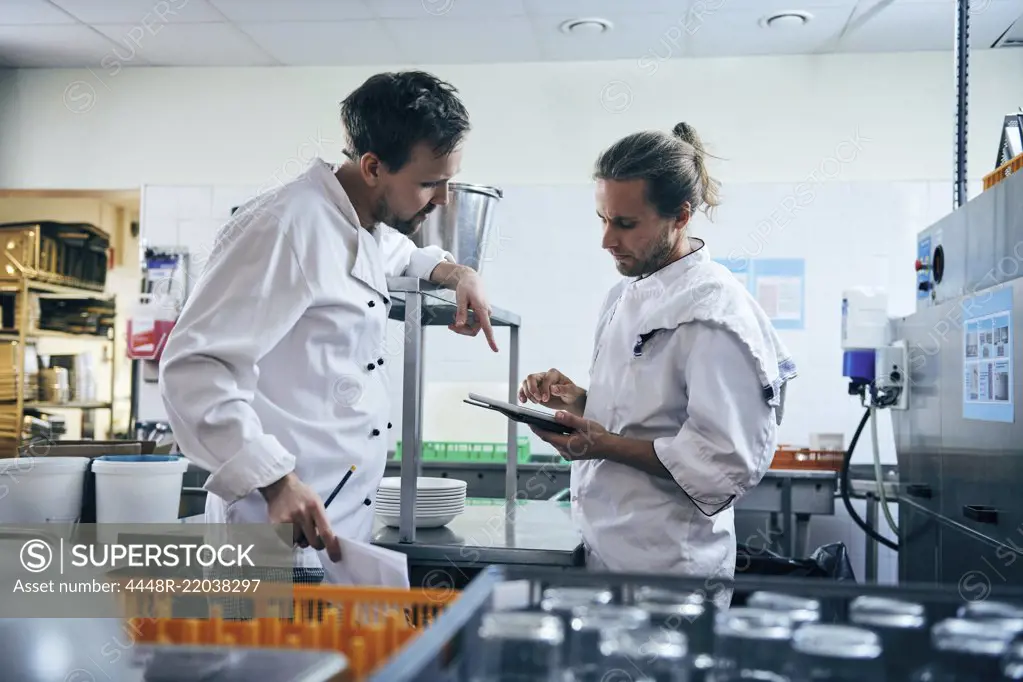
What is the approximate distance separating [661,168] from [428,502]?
2.86 ft

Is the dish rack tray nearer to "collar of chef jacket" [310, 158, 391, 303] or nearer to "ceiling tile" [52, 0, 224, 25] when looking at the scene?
"collar of chef jacket" [310, 158, 391, 303]

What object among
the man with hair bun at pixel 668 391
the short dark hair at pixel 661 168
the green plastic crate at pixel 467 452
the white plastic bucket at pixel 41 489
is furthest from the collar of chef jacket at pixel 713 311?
the green plastic crate at pixel 467 452

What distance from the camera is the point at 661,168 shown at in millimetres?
1771

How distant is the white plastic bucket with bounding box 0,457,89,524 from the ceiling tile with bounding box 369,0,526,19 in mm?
2927

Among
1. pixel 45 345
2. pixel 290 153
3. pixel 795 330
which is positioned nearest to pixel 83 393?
pixel 45 345

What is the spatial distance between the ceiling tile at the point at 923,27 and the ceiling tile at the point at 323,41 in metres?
2.35

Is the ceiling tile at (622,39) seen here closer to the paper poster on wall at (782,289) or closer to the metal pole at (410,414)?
the paper poster on wall at (782,289)


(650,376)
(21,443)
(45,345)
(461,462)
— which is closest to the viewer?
(650,376)

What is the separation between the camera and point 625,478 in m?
1.74

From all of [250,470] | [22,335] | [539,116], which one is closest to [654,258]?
[250,470]

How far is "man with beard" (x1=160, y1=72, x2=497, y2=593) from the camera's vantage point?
1359 mm

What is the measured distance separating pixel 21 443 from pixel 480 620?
549 cm

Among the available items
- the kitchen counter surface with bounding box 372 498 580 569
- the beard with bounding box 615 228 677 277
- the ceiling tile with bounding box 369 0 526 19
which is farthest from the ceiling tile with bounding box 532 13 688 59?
the kitchen counter surface with bounding box 372 498 580 569

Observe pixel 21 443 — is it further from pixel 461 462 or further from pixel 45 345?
pixel 461 462
